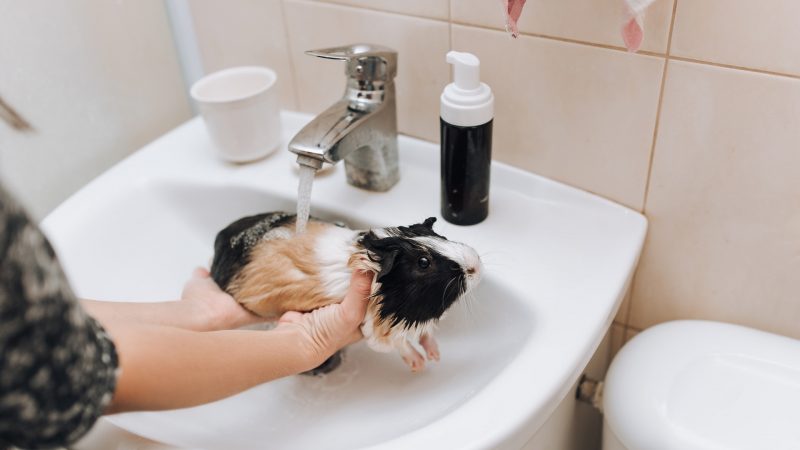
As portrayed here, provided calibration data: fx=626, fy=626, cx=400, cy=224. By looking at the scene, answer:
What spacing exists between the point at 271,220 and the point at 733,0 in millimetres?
539

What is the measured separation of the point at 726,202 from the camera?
2.24ft

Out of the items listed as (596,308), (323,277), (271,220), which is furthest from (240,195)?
(596,308)

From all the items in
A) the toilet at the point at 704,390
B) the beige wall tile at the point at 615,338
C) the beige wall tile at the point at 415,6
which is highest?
the beige wall tile at the point at 415,6

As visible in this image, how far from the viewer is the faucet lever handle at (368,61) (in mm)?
697

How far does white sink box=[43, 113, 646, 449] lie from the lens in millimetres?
595

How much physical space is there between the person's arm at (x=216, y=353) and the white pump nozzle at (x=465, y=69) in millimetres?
→ 226

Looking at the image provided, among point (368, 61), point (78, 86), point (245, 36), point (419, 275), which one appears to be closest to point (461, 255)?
point (419, 275)

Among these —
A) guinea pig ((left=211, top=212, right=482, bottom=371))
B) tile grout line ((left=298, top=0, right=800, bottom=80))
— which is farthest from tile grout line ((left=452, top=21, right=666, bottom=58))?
guinea pig ((left=211, top=212, right=482, bottom=371))

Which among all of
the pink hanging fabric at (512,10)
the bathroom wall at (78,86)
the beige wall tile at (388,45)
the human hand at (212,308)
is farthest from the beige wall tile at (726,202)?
the bathroom wall at (78,86)

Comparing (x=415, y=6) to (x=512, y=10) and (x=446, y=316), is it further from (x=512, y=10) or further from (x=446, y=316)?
(x=446, y=316)

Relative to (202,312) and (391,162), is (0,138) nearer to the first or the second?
(202,312)

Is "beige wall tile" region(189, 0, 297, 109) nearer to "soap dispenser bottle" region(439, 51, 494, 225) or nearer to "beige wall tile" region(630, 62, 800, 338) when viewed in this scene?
"soap dispenser bottle" region(439, 51, 494, 225)

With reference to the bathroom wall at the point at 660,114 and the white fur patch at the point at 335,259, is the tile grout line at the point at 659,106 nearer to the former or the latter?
the bathroom wall at the point at 660,114

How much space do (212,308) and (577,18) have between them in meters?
0.51
